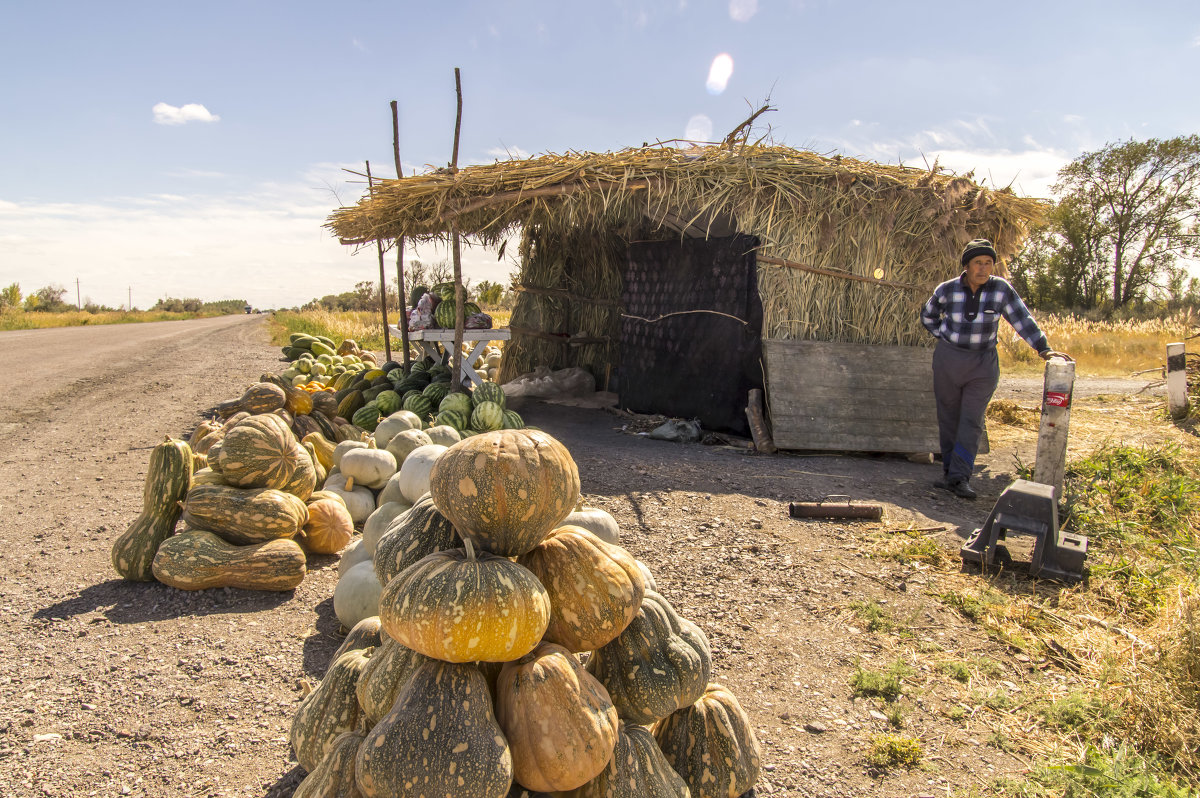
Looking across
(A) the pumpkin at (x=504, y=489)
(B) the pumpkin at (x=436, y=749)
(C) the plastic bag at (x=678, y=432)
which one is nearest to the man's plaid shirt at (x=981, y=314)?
(C) the plastic bag at (x=678, y=432)

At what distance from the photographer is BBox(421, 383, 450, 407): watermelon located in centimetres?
879

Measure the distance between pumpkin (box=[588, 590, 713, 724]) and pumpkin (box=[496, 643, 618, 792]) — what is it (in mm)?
232

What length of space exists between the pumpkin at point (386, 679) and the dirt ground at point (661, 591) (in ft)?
2.61

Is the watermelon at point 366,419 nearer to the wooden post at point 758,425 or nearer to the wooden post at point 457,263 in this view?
the wooden post at point 457,263

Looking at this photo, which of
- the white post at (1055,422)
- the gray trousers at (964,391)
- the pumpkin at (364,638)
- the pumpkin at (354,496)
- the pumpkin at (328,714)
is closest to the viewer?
the pumpkin at (328,714)

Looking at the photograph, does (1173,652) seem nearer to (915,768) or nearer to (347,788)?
(915,768)

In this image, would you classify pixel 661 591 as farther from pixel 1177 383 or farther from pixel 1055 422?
pixel 1177 383

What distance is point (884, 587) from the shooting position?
3.95 meters

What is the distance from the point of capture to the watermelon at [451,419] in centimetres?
783

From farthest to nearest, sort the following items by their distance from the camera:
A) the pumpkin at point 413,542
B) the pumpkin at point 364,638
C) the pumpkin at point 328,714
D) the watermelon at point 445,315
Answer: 1. the watermelon at point 445,315
2. the pumpkin at point 364,638
3. the pumpkin at point 413,542
4. the pumpkin at point 328,714

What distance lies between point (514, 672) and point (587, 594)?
0.30 meters

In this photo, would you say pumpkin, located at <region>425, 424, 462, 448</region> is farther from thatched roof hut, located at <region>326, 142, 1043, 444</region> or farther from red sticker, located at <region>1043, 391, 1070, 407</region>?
red sticker, located at <region>1043, 391, 1070, 407</region>

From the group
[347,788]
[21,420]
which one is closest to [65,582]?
[347,788]

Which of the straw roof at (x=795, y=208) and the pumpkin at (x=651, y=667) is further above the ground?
the straw roof at (x=795, y=208)
